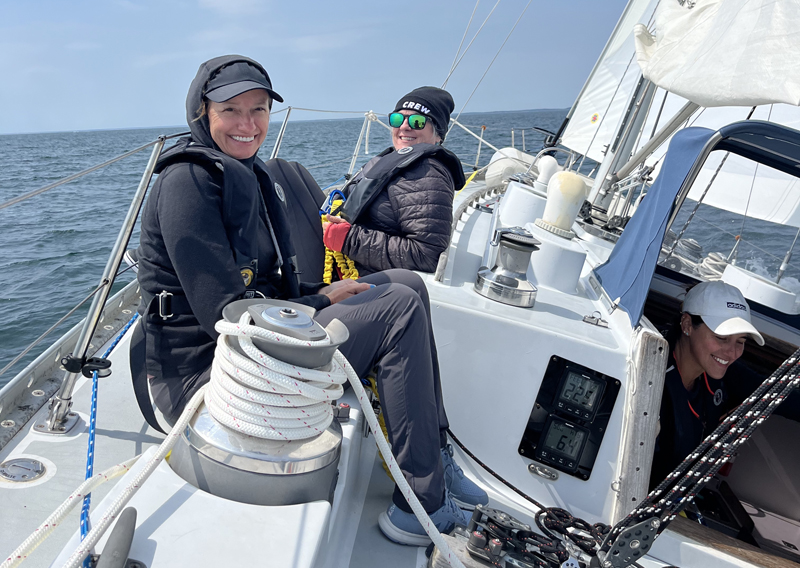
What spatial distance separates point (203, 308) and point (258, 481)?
0.45m

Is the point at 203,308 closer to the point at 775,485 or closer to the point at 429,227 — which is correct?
the point at 429,227

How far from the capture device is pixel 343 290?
5.43 ft

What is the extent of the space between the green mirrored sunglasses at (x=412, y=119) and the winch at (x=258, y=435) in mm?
1800

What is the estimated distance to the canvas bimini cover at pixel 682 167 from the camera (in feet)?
5.96

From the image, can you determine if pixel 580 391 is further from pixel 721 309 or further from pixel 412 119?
pixel 412 119

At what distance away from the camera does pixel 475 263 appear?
2541 mm

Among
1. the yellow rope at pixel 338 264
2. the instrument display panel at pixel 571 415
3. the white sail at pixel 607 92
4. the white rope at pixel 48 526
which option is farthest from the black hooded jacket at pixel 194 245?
the white sail at pixel 607 92

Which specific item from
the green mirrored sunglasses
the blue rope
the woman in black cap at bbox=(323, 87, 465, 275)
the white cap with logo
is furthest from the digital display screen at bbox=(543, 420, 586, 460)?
the green mirrored sunglasses

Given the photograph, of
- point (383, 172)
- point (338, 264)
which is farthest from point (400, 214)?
point (338, 264)

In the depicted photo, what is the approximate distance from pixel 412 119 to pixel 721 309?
150cm

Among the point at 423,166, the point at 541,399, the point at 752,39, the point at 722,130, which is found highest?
the point at 752,39

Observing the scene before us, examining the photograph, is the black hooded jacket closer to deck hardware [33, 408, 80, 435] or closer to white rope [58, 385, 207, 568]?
white rope [58, 385, 207, 568]

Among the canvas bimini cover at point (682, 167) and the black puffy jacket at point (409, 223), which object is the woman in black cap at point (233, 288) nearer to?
Result: the black puffy jacket at point (409, 223)

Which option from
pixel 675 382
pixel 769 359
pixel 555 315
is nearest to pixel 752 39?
pixel 555 315
